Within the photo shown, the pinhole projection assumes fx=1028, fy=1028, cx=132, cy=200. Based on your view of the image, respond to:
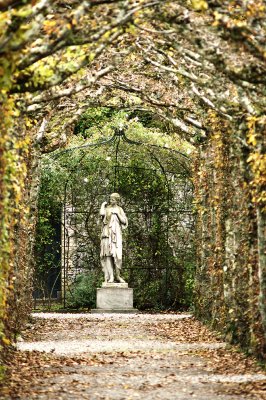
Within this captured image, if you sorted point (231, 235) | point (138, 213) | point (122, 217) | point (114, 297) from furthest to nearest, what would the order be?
point (138, 213)
point (122, 217)
point (114, 297)
point (231, 235)

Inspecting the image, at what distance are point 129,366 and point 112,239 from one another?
14.6 m

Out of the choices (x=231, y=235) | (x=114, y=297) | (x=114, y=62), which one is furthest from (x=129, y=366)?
(x=114, y=297)

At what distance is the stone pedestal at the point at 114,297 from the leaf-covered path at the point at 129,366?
240 inches

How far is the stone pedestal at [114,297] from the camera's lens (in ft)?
92.8

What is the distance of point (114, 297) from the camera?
28375 millimetres

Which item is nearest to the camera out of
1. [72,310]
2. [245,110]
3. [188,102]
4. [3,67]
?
[3,67]

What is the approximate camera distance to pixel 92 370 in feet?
45.1

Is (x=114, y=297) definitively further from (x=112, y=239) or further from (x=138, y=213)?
(x=138, y=213)

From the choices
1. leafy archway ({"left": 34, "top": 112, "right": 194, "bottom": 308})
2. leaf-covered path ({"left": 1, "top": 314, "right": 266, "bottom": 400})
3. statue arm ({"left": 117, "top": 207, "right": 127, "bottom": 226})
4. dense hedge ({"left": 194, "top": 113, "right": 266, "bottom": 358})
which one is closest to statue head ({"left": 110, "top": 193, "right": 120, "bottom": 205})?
statue arm ({"left": 117, "top": 207, "right": 127, "bottom": 226})

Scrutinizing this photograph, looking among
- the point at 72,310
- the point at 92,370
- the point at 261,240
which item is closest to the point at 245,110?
the point at 261,240

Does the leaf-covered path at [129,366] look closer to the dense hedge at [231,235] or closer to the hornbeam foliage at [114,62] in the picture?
the dense hedge at [231,235]

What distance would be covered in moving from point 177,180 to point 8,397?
67.0ft

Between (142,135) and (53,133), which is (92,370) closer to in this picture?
(53,133)

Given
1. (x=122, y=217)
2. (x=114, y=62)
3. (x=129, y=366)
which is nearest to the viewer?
(x=129, y=366)
